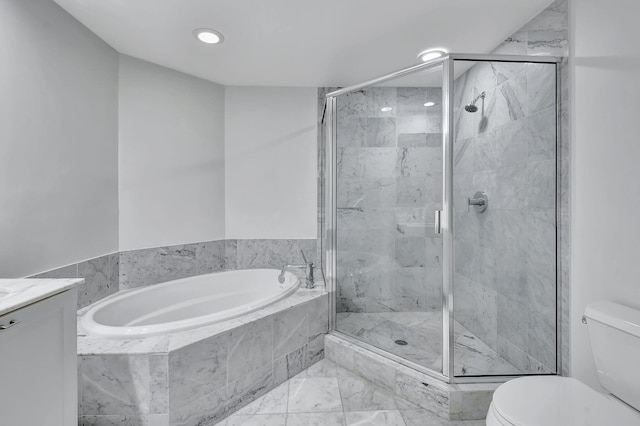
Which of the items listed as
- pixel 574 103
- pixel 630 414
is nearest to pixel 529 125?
pixel 574 103

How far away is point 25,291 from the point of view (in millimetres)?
968

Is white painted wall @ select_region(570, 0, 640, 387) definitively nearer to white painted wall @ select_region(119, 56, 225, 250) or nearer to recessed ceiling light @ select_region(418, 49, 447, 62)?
recessed ceiling light @ select_region(418, 49, 447, 62)

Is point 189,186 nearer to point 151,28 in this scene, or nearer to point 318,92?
point 151,28

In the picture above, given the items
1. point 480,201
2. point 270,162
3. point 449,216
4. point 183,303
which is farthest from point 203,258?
point 480,201

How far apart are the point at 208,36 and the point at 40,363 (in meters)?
1.97

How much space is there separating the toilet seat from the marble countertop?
157cm

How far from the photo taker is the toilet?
1.01 metres

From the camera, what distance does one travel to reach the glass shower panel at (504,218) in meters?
1.74

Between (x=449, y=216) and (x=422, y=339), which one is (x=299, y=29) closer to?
(x=449, y=216)

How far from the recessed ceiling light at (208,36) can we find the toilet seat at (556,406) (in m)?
2.46

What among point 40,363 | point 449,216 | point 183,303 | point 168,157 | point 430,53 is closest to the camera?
point 40,363

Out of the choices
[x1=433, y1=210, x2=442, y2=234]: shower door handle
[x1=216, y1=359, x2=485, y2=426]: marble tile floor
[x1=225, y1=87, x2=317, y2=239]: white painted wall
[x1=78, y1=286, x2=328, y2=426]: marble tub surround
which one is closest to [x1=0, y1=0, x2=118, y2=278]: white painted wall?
[x1=78, y1=286, x2=328, y2=426]: marble tub surround

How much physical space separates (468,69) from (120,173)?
258 centimetres

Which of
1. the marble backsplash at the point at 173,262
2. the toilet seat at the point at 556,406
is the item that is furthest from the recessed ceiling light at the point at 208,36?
the toilet seat at the point at 556,406
